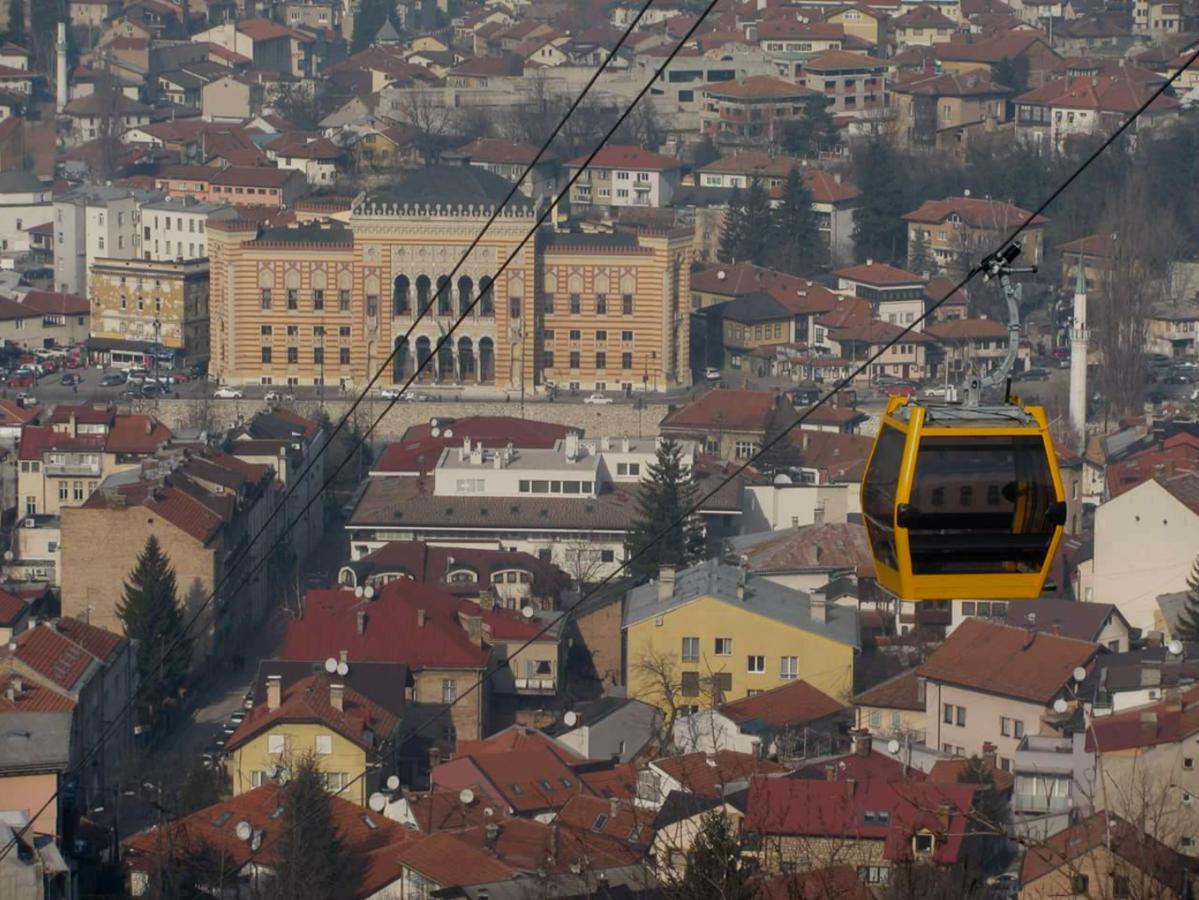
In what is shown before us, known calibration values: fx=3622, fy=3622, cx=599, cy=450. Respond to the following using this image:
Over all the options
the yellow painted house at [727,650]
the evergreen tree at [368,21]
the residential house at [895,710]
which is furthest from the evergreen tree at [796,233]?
the evergreen tree at [368,21]

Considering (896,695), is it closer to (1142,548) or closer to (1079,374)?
(1142,548)

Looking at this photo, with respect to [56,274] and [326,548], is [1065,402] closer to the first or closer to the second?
[326,548]

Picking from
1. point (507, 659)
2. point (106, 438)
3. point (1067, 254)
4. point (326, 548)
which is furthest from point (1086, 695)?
point (1067, 254)

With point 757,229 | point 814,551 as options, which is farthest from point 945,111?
point 814,551

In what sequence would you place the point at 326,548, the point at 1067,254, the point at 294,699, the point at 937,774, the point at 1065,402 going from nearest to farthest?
the point at 937,774
the point at 294,699
the point at 326,548
the point at 1065,402
the point at 1067,254

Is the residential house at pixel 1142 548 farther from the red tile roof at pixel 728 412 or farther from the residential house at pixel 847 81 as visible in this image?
the residential house at pixel 847 81
